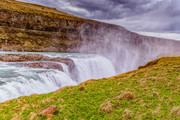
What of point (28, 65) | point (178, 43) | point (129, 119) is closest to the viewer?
point (129, 119)

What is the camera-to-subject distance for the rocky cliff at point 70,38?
51263mm

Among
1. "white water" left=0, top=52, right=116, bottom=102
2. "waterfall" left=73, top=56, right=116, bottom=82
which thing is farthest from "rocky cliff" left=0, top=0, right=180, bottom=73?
"white water" left=0, top=52, right=116, bottom=102

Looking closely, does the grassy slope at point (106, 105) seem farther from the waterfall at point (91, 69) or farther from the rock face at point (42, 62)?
the waterfall at point (91, 69)

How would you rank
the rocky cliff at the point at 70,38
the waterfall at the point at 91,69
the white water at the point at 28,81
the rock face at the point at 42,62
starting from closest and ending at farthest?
the white water at the point at 28,81 → the rock face at the point at 42,62 → the waterfall at the point at 91,69 → the rocky cliff at the point at 70,38

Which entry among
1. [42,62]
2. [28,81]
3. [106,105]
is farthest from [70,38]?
[106,105]

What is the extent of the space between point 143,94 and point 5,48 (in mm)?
48615

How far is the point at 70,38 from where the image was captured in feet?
232

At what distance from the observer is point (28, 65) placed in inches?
860

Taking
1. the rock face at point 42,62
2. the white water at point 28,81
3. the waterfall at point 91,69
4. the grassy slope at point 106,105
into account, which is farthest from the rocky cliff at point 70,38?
the grassy slope at point 106,105

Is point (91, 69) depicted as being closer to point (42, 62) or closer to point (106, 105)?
Result: point (42, 62)

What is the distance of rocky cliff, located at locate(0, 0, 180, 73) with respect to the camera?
51.3m

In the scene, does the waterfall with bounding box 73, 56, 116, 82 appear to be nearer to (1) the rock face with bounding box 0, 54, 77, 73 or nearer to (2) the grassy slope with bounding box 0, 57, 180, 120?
(1) the rock face with bounding box 0, 54, 77, 73

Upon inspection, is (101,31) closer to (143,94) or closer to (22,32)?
(22,32)

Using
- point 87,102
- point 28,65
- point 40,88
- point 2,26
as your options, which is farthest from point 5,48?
point 87,102
